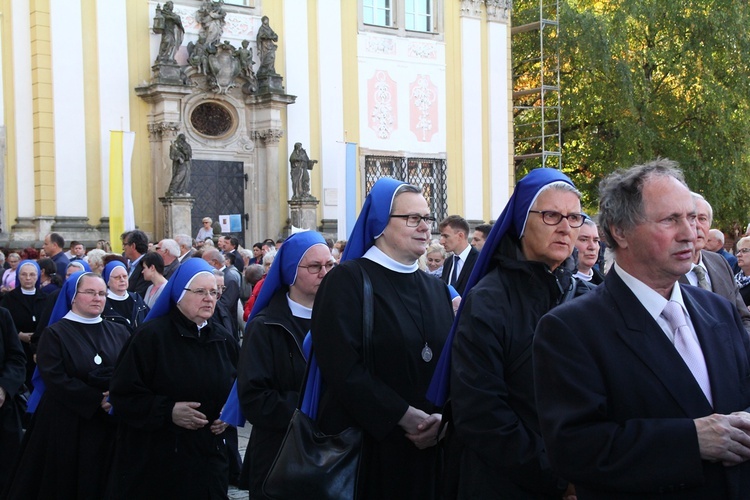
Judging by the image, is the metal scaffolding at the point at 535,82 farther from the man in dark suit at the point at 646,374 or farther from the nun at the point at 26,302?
the man in dark suit at the point at 646,374

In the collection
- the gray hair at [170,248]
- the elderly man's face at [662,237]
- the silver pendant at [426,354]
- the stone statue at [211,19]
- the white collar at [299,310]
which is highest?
the stone statue at [211,19]

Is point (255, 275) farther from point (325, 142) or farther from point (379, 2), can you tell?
point (379, 2)

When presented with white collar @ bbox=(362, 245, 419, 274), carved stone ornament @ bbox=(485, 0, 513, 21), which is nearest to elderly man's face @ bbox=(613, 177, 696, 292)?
white collar @ bbox=(362, 245, 419, 274)

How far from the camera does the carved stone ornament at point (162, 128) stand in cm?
2083

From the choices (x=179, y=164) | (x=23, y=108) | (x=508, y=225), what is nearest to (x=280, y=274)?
(x=508, y=225)

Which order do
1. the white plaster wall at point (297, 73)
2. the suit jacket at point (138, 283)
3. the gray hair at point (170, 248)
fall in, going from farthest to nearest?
1. the white plaster wall at point (297, 73)
2. the gray hair at point (170, 248)
3. the suit jacket at point (138, 283)

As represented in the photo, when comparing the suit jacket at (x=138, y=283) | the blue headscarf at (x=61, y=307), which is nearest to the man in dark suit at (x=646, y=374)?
the blue headscarf at (x=61, y=307)

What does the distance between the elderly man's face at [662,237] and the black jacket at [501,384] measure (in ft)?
2.75

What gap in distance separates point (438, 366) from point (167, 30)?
1762cm

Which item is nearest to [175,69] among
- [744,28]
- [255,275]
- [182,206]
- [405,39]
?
[182,206]

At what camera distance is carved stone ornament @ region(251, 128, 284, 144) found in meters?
22.2

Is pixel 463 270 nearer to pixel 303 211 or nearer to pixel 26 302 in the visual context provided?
pixel 26 302

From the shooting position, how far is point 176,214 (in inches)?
812

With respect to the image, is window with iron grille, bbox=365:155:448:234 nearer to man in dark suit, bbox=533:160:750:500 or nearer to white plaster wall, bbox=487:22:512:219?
white plaster wall, bbox=487:22:512:219
